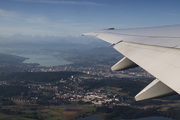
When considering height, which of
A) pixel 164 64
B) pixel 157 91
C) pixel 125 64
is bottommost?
pixel 157 91

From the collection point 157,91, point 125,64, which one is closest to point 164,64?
point 157,91

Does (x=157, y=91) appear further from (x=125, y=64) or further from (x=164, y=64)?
(x=125, y=64)

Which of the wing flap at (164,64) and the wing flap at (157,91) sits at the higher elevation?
the wing flap at (164,64)

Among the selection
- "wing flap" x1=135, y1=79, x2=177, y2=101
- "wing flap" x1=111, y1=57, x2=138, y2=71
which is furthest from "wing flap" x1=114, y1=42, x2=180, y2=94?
"wing flap" x1=111, y1=57, x2=138, y2=71

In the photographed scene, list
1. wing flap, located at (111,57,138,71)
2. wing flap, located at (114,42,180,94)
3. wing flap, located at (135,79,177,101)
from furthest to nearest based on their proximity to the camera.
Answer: wing flap, located at (111,57,138,71), wing flap, located at (135,79,177,101), wing flap, located at (114,42,180,94)

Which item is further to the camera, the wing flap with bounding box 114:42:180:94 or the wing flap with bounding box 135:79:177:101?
the wing flap with bounding box 135:79:177:101

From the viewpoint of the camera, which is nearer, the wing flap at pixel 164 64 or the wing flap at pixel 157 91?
the wing flap at pixel 164 64

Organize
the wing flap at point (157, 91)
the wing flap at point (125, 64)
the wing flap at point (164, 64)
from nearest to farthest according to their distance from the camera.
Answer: the wing flap at point (164, 64), the wing flap at point (157, 91), the wing flap at point (125, 64)

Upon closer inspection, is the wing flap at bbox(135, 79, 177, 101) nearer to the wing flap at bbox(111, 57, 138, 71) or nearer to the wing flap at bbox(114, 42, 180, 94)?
the wing flap at bbox(114, 42, 180, 94)

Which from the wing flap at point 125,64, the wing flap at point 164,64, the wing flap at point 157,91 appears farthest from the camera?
the wing flap at point 125,64

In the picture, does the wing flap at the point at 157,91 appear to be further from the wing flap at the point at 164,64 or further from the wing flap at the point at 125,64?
the wing flap at the point at 125,64

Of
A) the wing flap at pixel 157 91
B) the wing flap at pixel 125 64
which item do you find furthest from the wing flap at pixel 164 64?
the wing flap at pixel 125 64

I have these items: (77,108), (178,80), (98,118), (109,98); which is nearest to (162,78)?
(178,80)

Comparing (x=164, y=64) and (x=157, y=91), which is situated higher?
(x=164, y=64)
